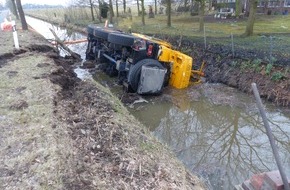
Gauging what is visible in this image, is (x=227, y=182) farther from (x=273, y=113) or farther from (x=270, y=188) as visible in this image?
(x=273, y=113)

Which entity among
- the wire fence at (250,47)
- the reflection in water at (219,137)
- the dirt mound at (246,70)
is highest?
the wire fence at (250,47)

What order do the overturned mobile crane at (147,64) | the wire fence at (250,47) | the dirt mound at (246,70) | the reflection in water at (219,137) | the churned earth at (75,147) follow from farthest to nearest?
the wire fence at (250,47), the overturned mobile crane at (147,64), the dirt mound at (246,70), the reflection in water at (219,137), the churned earth at (75,147)

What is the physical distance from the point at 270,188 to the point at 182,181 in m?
1.83

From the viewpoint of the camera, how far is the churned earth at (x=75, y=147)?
3.90 metres

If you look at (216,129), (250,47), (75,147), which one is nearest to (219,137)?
(216,129)

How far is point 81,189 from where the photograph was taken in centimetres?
368

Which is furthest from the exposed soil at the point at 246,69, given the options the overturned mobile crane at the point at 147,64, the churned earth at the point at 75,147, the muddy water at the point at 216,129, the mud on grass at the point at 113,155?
the mud on grass at the point at 113,155

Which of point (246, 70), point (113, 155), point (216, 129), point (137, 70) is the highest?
point (137, 70)

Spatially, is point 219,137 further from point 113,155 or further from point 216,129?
point 113,155

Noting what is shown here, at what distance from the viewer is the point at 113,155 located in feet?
15.0

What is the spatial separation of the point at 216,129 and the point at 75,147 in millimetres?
4135

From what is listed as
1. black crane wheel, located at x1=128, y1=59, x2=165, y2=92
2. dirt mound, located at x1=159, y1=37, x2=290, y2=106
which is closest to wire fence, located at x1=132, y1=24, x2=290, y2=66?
dirt mound, located at x1=159, y1=37, x2=290, y2=106

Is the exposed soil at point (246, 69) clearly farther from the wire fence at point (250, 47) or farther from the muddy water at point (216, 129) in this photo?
the muddy water at point (216, 129)

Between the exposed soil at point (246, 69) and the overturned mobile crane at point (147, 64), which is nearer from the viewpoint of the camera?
the exposed soil at point (246, 69)
